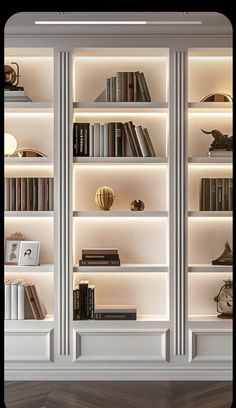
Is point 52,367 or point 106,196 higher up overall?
point 106,196

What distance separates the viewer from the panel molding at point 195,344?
151 inches

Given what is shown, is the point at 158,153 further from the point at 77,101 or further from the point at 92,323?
the point at 92,323

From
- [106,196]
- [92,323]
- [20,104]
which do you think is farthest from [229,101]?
[92,323]

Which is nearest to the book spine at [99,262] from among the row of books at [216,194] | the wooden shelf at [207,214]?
the wooden shelf at [207,214]

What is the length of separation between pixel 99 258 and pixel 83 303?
36 centimetres

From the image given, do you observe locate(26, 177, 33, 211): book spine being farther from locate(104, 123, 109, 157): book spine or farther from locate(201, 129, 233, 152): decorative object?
locate(201, 129, 233, 152): decorative object

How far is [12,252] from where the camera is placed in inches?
159

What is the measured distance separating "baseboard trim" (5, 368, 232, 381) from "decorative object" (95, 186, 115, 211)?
1.23 metres

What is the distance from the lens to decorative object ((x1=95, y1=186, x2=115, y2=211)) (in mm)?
3951

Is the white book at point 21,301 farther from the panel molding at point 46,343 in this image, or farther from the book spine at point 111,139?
the book spine at point 111,139

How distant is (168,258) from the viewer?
12.7ft

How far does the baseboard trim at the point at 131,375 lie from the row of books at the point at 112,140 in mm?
1617
